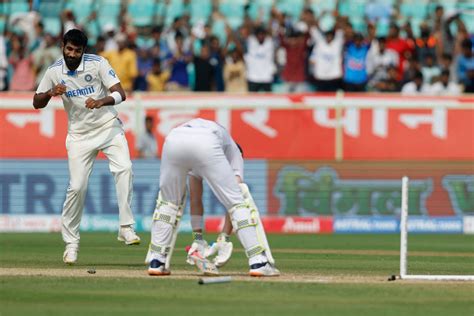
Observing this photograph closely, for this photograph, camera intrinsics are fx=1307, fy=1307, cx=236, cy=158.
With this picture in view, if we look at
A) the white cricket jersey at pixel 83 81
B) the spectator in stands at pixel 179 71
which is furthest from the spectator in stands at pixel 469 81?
the white cricket jersey at pixel 83 81

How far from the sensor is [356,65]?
24.3 metres

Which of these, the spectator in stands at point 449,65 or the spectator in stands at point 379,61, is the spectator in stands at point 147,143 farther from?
the spectator in stands at point 449,65

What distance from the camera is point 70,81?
13.6m

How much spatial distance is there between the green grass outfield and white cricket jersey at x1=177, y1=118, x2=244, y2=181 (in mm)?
1028

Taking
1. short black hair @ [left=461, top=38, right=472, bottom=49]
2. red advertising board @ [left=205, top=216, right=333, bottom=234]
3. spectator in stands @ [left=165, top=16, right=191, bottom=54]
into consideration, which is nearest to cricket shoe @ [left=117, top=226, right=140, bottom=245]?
red advertising board @ [left=205, top=216, right=333, bottom=234]

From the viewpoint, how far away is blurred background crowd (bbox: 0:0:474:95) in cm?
2434

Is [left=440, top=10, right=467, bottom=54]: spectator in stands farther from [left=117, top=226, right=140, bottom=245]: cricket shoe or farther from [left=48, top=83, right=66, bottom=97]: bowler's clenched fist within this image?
[left=48, top=83, right=66, bottom=97]: bowler's clenched fist

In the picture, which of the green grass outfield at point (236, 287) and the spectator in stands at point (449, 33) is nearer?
the green grass outfield at point (236, 287)

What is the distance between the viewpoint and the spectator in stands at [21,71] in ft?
81.0

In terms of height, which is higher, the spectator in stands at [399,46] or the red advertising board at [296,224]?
the spectator in stands at [399,46]

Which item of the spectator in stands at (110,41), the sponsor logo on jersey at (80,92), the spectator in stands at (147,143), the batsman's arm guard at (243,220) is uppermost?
the sponsor logo on jersey at (80,92)

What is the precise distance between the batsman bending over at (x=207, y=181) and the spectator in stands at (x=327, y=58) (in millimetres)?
12491

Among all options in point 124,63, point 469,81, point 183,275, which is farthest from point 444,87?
point 183,275

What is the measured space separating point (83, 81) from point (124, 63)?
10632 millimetres
